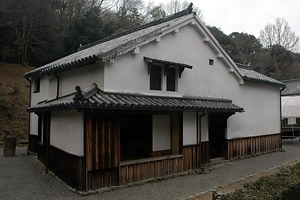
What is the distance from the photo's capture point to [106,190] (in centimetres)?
864

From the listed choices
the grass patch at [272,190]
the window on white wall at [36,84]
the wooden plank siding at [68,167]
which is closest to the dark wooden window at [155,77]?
the wooden plank siding at [68,167]

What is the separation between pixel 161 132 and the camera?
11898mm

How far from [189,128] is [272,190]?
5934 mm

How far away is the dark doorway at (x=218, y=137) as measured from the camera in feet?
47.1

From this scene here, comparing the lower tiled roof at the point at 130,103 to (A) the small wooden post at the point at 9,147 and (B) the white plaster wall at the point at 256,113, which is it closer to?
(B) the white plaster wall at the point at 256,113

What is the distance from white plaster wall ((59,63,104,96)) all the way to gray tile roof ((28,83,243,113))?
60 cm

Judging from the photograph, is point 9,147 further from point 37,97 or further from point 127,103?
point 127,103

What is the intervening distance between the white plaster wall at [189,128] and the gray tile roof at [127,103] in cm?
70

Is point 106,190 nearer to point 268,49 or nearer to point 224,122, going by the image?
point 224,122

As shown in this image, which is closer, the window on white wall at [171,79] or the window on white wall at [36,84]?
the window on white wall at [171,79]

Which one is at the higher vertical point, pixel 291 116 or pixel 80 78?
pixel 80 78

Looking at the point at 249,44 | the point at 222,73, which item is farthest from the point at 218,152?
the point at 249,44

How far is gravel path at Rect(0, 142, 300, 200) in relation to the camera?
833cm

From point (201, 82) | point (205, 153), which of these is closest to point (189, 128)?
point (205, 153)
